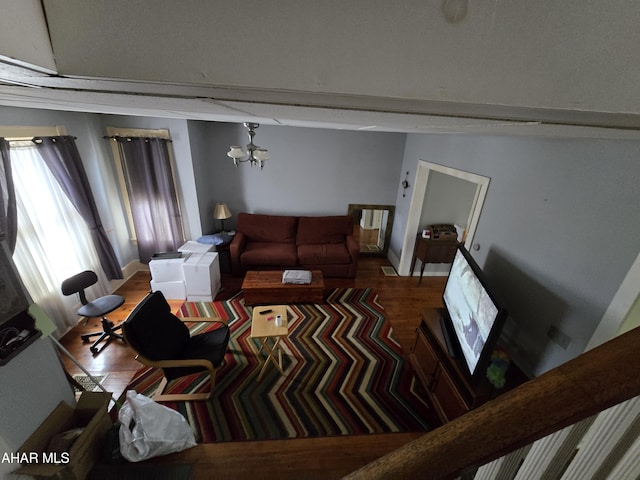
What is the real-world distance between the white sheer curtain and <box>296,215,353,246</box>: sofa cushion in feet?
8.99

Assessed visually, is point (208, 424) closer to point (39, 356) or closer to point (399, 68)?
point (39, 356)

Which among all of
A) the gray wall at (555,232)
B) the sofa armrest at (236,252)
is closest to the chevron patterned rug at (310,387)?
the sofa armrest at (236,252)

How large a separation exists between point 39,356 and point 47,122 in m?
2.47

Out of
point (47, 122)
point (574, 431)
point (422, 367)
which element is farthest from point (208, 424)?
point (47, 122)

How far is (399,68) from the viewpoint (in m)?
0.29

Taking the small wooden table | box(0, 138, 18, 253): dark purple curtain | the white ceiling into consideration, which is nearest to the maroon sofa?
the small wooden table

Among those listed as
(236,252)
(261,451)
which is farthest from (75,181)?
(261,451)

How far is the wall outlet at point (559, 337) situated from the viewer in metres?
1.50

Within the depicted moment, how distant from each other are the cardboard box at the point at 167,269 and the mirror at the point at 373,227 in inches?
108

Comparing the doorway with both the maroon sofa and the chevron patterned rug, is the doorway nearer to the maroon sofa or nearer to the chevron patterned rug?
the maroon sofa

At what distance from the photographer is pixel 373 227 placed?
6105 mm

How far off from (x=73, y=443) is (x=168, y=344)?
2.45 ft

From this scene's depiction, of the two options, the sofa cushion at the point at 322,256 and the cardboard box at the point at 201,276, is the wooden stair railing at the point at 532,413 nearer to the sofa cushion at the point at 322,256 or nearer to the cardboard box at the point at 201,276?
the cardboard box at the point at 201,276

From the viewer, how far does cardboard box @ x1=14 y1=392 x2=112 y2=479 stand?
4.07 ft
